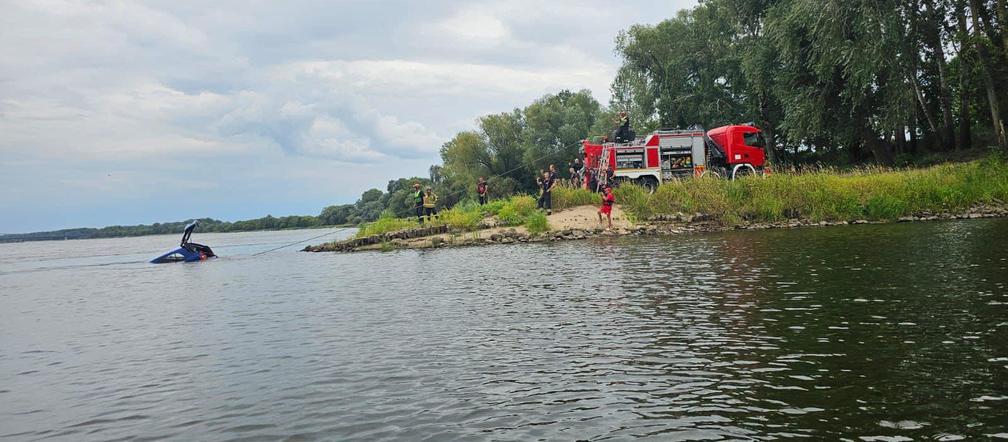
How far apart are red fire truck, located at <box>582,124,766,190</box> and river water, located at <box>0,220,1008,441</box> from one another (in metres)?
17.8

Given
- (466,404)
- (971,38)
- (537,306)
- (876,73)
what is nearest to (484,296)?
(537,306)

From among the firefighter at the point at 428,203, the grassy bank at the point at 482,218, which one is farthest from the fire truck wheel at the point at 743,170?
the firefighter at the point at 428,203

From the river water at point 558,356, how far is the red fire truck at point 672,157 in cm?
1780

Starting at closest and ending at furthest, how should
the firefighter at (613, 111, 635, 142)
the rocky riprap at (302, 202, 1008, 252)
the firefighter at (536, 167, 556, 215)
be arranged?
the rocky riprap at (302, 202, 1008, 252)
the firefighter at (536, 167, 556, 215)
the firefighter at (613, 111, 635, 142)

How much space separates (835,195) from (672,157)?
8.58 meters

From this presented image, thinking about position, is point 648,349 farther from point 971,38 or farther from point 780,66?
point 780,66

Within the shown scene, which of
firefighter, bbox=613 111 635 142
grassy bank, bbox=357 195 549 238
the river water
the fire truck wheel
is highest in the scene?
firefighter, bbox=613 111 635 142

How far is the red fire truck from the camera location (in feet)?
112

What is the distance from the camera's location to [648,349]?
7945 mm

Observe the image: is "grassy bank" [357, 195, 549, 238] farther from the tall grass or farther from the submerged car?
the submerged car

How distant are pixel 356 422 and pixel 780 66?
43.7 meters

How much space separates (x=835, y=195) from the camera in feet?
94.9

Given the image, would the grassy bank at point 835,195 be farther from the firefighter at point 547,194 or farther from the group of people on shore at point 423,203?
the group of people on shore at point 423,203

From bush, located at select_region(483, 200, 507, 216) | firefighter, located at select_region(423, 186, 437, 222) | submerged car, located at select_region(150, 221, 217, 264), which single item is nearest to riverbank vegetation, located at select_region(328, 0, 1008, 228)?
bush, located at select_region(483, 200, 507, 216)
